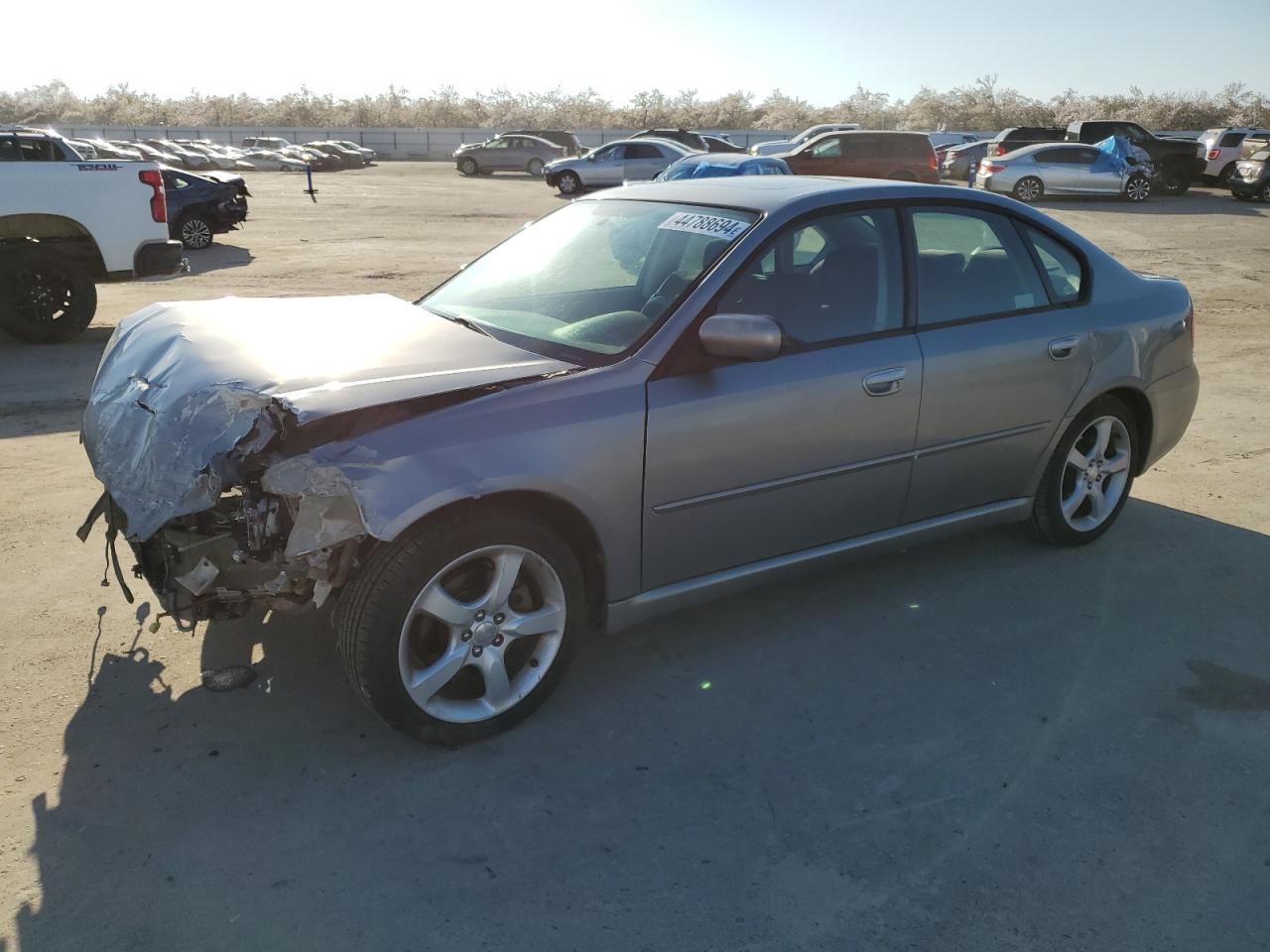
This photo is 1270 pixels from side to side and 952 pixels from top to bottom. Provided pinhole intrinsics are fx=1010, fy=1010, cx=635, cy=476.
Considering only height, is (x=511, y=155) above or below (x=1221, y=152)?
below

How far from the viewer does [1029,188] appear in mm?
25078

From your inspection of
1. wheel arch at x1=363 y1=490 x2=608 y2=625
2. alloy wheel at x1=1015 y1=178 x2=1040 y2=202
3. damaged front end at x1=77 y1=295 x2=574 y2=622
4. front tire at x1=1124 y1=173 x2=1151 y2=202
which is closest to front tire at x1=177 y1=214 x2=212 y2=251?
damaged front end at x1=77 y1=295 x2=574 y2=622

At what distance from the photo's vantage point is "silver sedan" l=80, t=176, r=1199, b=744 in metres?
2.96

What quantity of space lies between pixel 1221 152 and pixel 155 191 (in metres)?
28.9

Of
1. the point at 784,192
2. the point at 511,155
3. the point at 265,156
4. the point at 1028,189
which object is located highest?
the point at 784,192

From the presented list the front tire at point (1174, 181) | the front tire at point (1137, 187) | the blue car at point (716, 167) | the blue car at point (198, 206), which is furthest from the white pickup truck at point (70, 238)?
the front tire at point (1174, 181)

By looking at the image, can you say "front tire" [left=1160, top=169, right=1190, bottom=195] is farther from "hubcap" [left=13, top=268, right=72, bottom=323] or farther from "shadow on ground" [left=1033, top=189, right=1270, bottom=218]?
"hubcap" [left=13, top=268, right=72, bottom=323]

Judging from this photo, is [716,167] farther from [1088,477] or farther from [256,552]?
[256,552]

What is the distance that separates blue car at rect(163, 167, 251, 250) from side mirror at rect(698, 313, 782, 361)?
14.5 meters

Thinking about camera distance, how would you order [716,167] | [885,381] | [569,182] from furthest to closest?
[569,182] → [716,167] → [885,381]

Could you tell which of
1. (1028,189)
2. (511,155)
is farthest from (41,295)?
(511,155)

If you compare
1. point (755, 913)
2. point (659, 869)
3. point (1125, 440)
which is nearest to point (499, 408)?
point (659, 869)

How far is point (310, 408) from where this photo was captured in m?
2.89

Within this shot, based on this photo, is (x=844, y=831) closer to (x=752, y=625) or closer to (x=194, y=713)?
(x=752, y=625)
